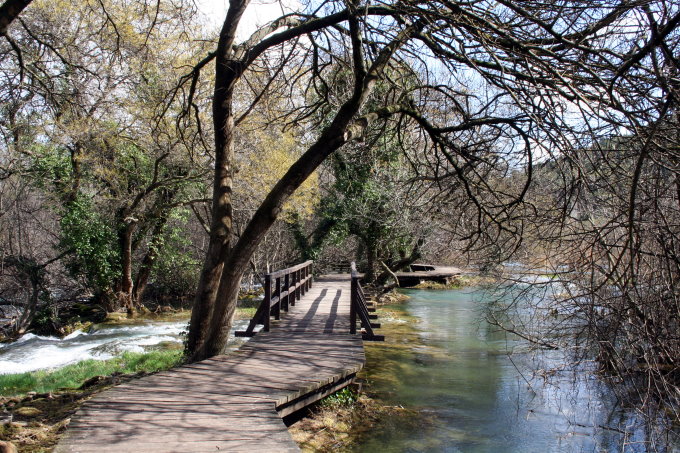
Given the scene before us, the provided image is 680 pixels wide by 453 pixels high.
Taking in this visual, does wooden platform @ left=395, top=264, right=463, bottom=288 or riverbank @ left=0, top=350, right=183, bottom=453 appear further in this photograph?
wooden platform @ left=395, top=264, right=463, bottom=288

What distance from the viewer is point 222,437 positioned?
14.3 ft

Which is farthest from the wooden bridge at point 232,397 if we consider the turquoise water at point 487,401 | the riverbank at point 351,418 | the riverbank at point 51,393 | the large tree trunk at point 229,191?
the turquoise water at point 487,401

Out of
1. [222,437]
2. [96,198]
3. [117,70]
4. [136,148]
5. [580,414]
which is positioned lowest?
[580,414]

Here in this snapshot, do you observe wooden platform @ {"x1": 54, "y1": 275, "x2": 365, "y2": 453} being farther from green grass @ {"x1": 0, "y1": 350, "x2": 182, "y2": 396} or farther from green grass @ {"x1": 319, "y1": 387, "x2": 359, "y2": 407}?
green grass @ {"x1": 0, "y1": 350, "x2": 182, "y2": 396}

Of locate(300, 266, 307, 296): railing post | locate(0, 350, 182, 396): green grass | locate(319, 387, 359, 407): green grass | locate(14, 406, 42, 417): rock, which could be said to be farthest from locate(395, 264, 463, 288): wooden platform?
locate(14, 406, 42, 417): rock

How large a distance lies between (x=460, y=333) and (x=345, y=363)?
8.41m

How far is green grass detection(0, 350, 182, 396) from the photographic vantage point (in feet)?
31.5

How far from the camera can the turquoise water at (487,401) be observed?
7.47m

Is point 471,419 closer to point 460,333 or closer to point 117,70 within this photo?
point 460,333

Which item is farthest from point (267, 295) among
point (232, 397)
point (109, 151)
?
point (109, 151)

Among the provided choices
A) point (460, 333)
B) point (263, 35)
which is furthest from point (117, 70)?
point (460, 333)

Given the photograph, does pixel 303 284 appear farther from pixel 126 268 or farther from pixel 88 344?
pixel 126 268

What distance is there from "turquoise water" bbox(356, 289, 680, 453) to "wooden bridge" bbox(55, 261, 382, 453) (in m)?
1.35

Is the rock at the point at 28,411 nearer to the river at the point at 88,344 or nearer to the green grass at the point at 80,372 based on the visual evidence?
the green grass at the point at 80,372
